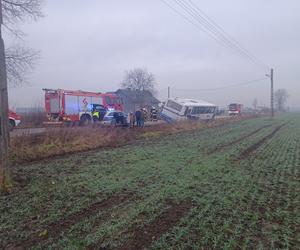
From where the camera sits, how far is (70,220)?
659 cm

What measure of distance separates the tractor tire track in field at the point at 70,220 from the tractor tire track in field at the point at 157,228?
1.12 m

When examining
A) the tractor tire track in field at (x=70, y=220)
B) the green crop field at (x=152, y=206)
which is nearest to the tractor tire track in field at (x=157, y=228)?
the green crop field at (x=152, y=206)

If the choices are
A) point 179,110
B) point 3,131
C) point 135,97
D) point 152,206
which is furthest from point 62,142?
point 135,97

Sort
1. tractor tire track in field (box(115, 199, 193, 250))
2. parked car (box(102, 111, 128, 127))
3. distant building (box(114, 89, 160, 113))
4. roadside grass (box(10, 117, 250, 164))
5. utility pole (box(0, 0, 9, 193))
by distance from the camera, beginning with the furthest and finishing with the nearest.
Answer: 1. distant building (box(114, 89, 160, 113))
2. parked car (box(102, 111, 128, 127))
3. roadside grass (box(10, 117, 250, 164))
4. utility pole (box(0, 0, 9, 193))
5. tractor tire track in field (box(115, 199, 193, 250))

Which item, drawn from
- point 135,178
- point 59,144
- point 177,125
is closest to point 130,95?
point 177,125

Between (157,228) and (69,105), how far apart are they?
28311 mm

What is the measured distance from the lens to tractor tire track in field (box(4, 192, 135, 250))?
18.4ft

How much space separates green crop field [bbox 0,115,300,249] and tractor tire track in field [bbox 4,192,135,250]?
0.7 inches

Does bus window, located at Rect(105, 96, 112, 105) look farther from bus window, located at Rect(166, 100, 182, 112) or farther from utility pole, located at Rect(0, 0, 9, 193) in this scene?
utility pole, located at Rect(0, 0, 9, 193)

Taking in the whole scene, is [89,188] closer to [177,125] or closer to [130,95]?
[177,125]

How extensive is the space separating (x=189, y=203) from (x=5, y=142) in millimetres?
4747

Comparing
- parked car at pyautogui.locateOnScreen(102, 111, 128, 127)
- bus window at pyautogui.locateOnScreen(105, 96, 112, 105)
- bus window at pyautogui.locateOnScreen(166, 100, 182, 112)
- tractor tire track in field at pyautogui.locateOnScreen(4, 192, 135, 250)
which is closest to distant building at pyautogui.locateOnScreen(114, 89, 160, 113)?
bus window at pyautogui.locateOnScreen(166, 100, 182, 112)

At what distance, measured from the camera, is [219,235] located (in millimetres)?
5852

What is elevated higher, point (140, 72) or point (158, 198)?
point (140, 72)
